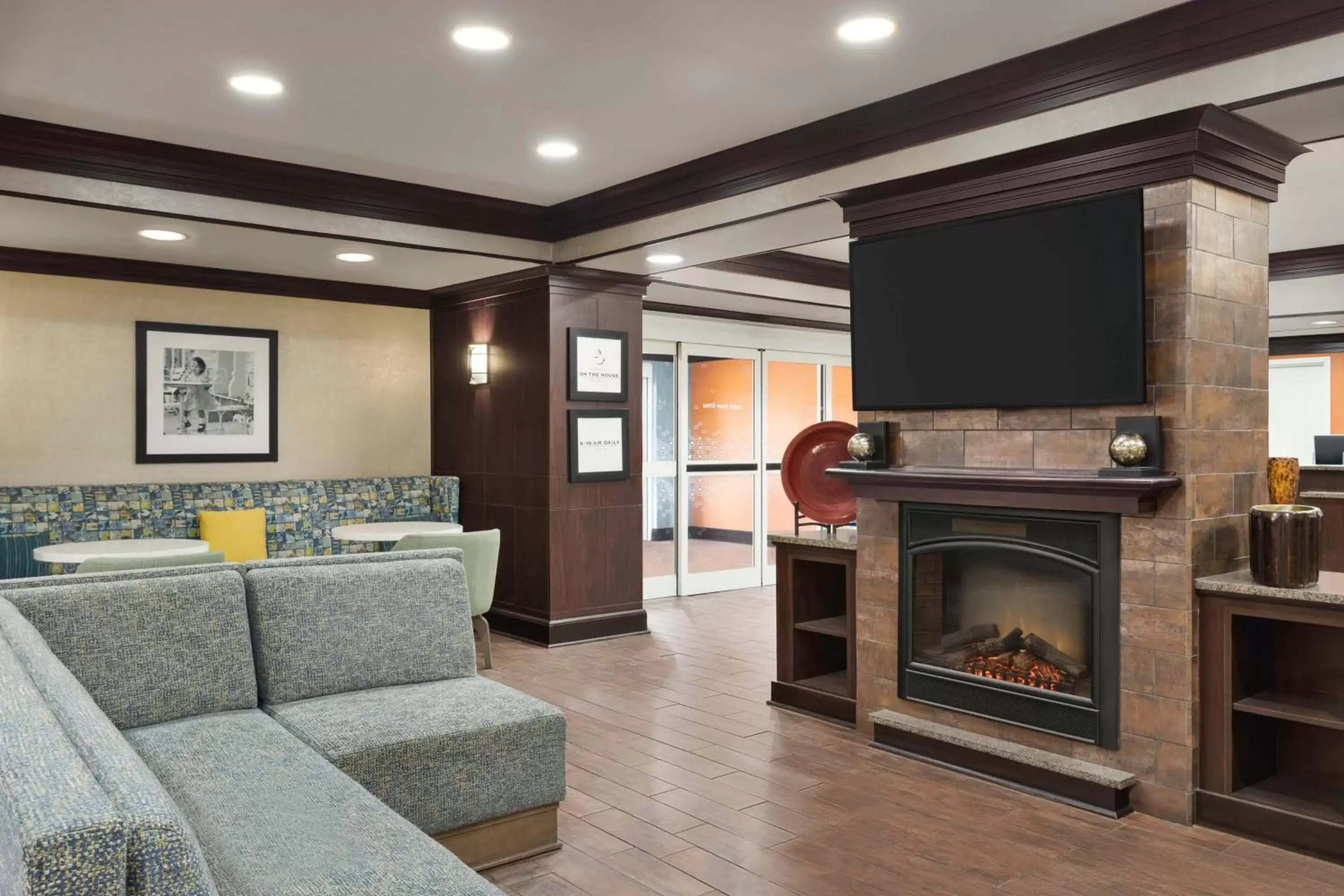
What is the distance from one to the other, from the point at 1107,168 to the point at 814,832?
239 cm

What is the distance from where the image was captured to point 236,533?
6.06m

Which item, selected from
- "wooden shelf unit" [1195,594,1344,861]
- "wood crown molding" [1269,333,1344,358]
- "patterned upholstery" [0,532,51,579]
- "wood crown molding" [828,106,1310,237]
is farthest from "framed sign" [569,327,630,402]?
"wood crown molding" [1269,333,1344,358]

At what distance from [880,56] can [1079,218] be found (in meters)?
0.88

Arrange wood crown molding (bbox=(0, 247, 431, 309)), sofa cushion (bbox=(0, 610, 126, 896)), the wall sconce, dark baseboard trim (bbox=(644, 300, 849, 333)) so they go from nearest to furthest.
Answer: sofa cushion (bbox=(0, 610, 126, 896))
wood crown molding (bbox=(0, 247, 431, 309))
the wall sconce
dark baseboard trim (bbox=(644, 300, 849, 333))

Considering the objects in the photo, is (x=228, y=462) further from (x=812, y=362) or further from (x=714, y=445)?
(x=812, y=362)

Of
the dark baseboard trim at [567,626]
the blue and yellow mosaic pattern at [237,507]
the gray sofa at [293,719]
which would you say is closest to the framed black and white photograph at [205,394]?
the blue and yellow mosaic pattern at [237,507]

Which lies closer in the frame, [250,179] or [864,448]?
[864,448]

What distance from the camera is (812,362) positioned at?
8.70 meters

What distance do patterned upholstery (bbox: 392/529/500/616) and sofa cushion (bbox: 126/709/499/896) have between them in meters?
2.36

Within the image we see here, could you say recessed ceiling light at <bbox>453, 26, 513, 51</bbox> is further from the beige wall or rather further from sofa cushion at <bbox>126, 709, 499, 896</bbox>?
the beige wall

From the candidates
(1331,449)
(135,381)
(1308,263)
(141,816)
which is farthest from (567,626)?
(1331,449)

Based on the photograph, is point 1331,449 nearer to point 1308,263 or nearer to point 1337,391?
point 1308,263

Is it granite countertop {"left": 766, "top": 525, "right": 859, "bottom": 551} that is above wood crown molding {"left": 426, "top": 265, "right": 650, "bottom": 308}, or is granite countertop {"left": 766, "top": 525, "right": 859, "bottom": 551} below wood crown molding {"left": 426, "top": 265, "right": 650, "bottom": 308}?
below

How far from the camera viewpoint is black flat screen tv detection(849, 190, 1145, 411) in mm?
3246
